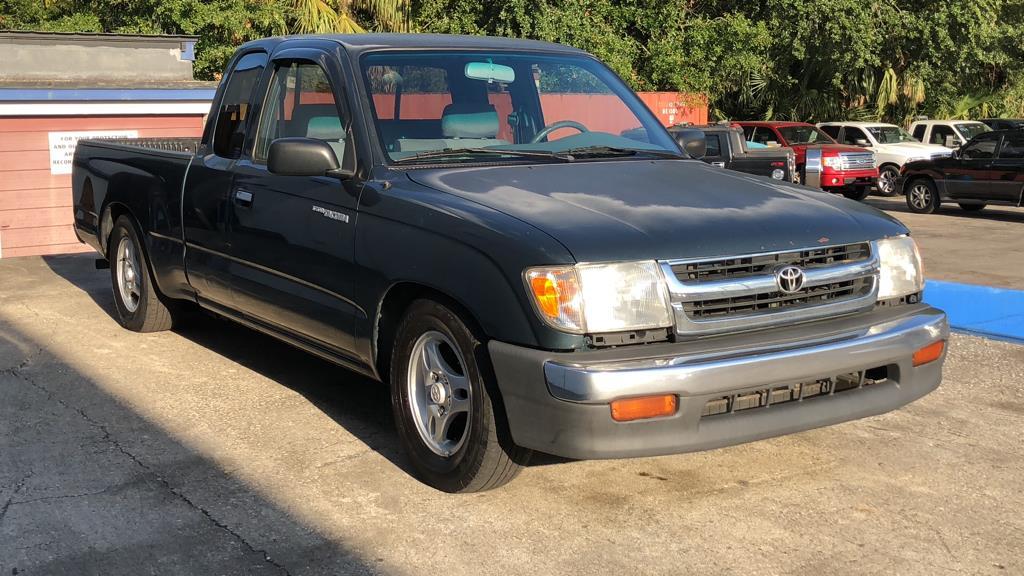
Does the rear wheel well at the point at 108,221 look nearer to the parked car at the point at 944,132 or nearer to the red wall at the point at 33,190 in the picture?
the red wall at the point at 33,190

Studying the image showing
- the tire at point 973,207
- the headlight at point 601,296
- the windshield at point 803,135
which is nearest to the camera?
the headlight at point 601,296

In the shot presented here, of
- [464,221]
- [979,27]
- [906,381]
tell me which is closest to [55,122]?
[464,221]

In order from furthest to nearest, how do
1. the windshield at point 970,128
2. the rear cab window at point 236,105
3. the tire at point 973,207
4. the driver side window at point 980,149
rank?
the windshield at point 970,128
the tire at point 973,207
the driver side window at point 980,149
the rear cab window at point 236,105

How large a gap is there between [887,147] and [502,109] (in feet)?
70.0

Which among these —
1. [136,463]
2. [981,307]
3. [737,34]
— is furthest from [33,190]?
[737,34]

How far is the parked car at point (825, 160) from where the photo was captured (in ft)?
75.7

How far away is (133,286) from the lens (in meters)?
8.21

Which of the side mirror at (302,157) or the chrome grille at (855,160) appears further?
the chrome grille at (855,160)

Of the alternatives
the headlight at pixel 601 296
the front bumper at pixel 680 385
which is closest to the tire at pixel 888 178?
the front bumper at pixel 680 385

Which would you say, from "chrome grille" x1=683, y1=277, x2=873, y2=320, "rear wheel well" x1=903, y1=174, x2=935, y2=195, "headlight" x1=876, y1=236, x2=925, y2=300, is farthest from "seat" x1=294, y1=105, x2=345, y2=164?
"rear wheel well" x1=903, y1=174, x2=935, y2=195

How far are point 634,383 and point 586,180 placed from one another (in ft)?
4.28

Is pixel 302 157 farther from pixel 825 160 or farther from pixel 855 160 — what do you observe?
pixel 855 160

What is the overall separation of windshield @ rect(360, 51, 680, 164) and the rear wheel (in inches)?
805

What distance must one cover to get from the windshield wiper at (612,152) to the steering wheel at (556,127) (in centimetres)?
17
